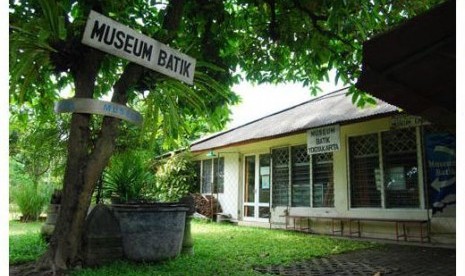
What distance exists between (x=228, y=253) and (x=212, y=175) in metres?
10.4

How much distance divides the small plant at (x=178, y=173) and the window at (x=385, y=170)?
27.6 feet

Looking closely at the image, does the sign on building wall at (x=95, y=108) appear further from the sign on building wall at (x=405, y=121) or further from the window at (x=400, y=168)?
the window at (x=400, y=168)

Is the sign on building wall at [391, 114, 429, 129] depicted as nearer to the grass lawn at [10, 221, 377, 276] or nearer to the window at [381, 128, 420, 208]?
the window at [381, 128, 420, 208]

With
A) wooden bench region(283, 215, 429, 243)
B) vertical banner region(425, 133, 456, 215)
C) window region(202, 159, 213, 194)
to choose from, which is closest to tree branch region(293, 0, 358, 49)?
vertical banner region(425, 133, 456, 215)

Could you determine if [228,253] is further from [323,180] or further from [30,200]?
[30,200]

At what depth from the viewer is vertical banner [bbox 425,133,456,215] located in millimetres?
8570

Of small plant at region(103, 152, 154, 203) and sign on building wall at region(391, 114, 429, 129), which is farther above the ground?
sign on building wall at region(391, 114, 429, 129)

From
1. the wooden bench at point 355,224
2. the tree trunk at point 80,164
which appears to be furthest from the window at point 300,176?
the tree trunk at point 80,164

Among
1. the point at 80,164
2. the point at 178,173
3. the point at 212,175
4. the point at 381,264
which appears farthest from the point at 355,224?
the point at 178,173

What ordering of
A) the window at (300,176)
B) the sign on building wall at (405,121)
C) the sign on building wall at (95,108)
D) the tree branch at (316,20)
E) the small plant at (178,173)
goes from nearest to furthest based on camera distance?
the sign on building wall at (95,108)
the tree branch at (316,20)
the sign on building wall at (405,121)
the window at (300,176)
the small plant at (178,173)

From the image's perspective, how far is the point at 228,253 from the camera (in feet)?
24.2

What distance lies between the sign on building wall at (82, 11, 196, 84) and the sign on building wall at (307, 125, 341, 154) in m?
6.79

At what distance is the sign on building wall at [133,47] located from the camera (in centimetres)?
313

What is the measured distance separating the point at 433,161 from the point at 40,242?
820cm
